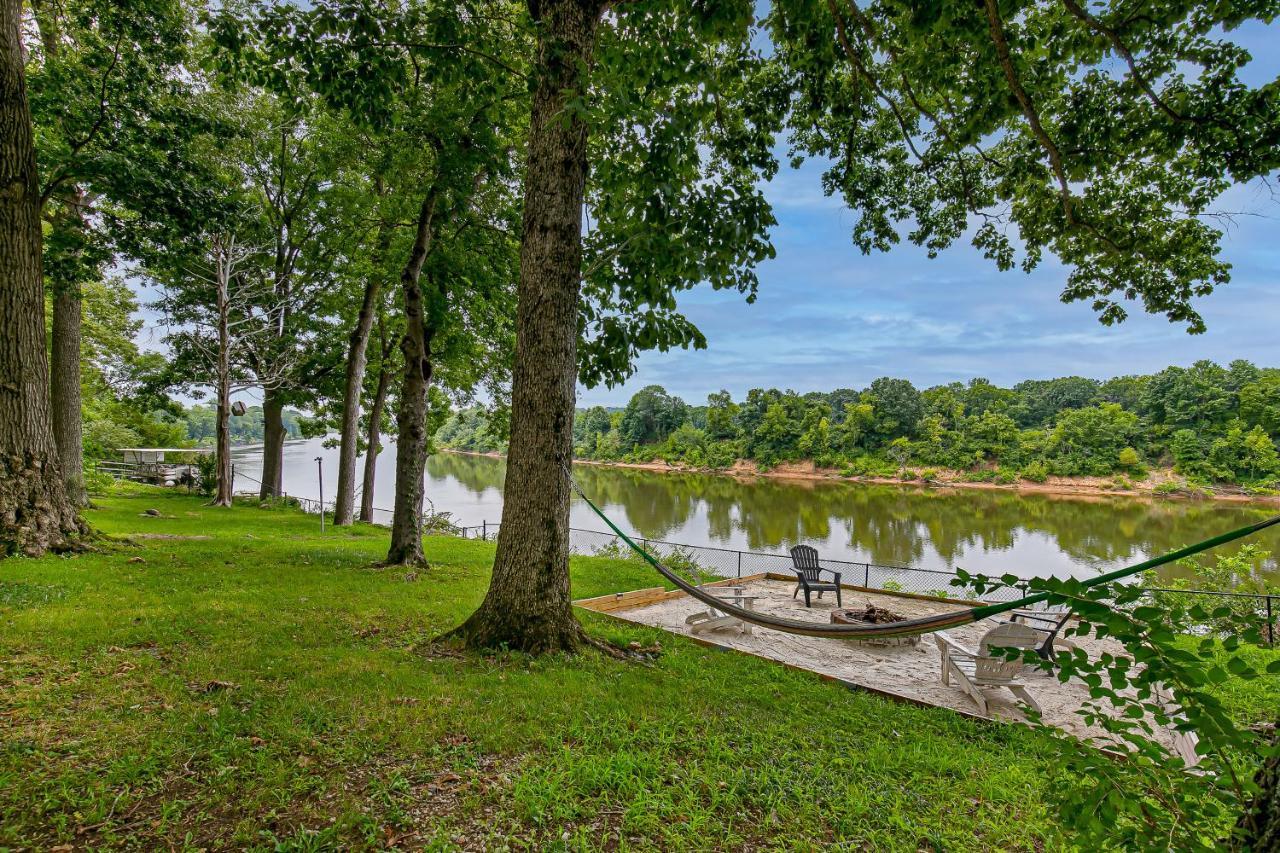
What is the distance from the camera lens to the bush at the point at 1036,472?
127 feet

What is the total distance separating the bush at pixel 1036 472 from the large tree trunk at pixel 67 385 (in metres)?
47.2

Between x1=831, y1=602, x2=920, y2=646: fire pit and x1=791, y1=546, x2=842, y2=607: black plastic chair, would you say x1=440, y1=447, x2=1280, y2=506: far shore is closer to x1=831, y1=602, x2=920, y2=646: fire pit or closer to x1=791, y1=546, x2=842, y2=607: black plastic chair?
x1=791, y1=546, x2=842, y2=607: black plastic chair

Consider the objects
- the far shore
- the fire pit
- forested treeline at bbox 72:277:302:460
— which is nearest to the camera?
the fire pit

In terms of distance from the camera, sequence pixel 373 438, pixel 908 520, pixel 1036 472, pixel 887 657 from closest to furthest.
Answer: pixel 887 657, pixel 373 438, pixel 908 520, pixel 1036 472

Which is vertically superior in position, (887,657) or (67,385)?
(67,385)

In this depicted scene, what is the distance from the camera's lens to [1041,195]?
5684mm

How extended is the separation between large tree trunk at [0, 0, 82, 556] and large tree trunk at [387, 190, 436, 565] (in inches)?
139

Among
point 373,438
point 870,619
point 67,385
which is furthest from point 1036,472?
point 67,385

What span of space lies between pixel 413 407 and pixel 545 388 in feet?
13.9

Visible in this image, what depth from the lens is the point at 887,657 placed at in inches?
231

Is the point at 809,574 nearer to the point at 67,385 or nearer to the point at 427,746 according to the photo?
the point at 427,746

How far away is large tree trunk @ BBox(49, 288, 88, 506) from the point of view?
30.4ft

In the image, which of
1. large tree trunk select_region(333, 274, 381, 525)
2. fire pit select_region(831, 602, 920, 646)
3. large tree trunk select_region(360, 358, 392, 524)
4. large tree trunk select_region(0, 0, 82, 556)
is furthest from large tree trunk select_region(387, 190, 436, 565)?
large tree trunk select_region(360, 358, 392, 524)

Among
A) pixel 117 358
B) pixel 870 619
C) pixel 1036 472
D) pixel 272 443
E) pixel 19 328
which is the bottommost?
pixel 870 619
